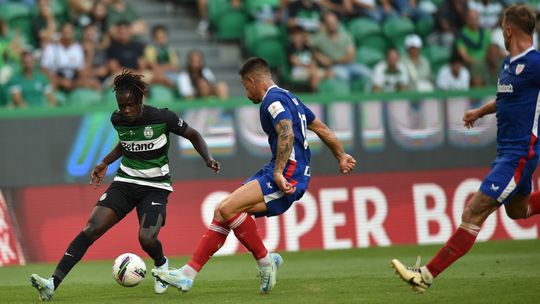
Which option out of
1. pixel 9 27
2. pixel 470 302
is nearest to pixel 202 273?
pixel 470 302

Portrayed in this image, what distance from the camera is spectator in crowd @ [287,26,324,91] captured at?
A: 18734 millimetres

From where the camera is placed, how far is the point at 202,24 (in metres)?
20.6

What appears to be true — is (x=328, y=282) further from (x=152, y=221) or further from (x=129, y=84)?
(x=129, y=84)

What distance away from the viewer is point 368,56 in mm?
19734

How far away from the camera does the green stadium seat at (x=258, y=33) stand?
19.5m

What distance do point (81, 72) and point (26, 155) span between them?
220 cm

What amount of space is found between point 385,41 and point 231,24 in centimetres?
310

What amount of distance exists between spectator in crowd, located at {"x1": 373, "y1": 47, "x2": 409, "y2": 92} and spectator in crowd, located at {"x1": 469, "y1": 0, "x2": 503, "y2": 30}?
314 cm

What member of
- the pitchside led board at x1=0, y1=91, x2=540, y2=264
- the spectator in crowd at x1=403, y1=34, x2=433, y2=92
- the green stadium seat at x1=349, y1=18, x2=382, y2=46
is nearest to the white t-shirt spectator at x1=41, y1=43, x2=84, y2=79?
the pitchside led board at x1=0, y1=91, x2=540, y2=264

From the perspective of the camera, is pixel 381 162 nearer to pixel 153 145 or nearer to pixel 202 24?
pixel 202 24

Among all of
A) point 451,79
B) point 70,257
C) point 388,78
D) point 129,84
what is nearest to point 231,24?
point 388,78

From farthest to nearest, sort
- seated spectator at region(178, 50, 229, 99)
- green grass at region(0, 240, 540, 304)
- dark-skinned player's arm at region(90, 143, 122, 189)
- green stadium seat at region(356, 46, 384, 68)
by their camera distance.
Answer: green stadium seat at region(356, 46, 384, 68) < seated spectator at region(178, 50, 229, 99) < dark-skinned player's arm at region(90, 143, 122, 189) < green grass at region(0, 240, 540, 304)

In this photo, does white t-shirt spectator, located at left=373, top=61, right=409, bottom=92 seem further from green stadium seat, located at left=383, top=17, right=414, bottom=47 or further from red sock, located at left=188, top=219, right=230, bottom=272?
red sock, located at left=188, top=219, right=230, bottom=272

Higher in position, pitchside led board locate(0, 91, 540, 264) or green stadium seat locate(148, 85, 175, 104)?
green stadium seat locate(148, 85, 175, 104)
